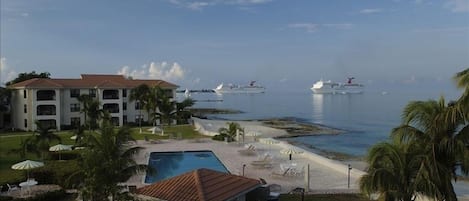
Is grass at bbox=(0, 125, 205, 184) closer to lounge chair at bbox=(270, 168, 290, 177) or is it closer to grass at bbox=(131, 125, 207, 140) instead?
grass at bbox=(131, 125, 207, 140)

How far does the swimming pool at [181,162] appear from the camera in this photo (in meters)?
27.2

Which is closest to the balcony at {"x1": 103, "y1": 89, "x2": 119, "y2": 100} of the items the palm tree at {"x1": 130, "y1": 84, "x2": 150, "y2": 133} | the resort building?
the resort building

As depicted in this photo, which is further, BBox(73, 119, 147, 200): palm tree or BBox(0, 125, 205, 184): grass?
BBox(0, 125, 205, 184): grass

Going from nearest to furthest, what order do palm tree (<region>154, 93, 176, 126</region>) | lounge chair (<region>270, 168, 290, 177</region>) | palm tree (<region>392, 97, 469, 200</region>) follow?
palm tree (<region>392, 97, 469, 200</region>)
lounge chair (<region>270, 168, 290, 177</region>)
palm tree (<region>154, 93, 176, 126</region>)

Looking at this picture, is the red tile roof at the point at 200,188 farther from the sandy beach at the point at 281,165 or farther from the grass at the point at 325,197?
the sandy beach at the point at 281,165

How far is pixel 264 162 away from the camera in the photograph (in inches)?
1127

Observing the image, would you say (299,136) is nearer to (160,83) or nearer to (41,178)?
(160,83)

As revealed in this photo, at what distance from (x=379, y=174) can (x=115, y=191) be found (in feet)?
28.3

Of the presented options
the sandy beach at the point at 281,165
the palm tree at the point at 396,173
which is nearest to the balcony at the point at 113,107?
the sandy beach at the point at 281,165

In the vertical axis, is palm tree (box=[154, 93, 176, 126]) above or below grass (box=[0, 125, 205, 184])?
above

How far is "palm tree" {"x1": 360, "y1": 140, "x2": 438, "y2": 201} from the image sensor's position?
1249 centimetres

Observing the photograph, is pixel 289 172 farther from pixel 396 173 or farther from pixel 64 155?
pixel 64 155

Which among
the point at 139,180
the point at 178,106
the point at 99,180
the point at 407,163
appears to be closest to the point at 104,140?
the point at 99,180

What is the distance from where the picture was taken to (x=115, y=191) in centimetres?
1465
